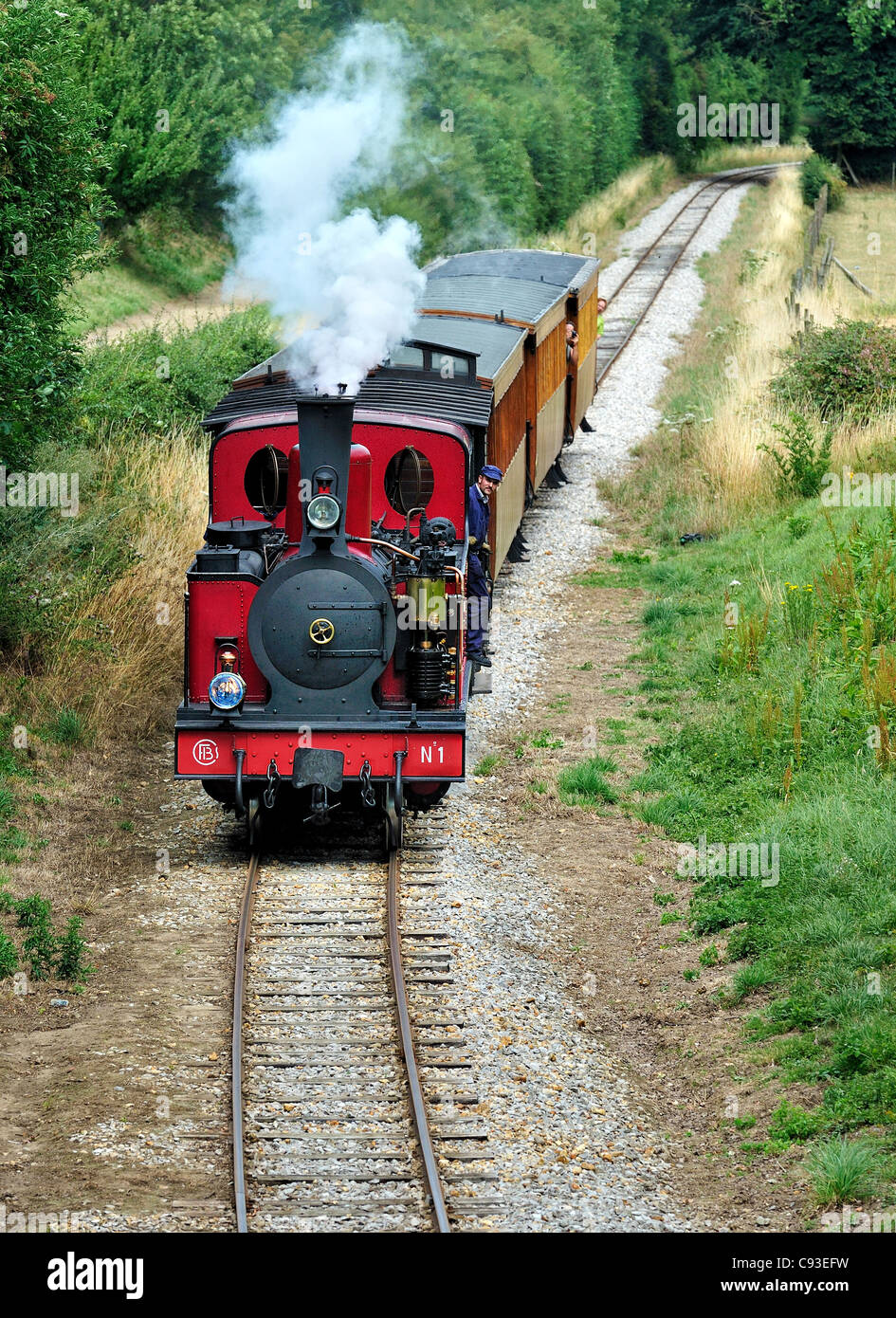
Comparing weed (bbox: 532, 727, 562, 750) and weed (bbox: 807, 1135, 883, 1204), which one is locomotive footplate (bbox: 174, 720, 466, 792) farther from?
weed (bbox: 807, 1135, 883, 1204)

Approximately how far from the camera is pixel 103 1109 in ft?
21.9

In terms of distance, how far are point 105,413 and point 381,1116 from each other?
9.81m

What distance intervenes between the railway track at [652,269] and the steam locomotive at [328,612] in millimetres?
16207

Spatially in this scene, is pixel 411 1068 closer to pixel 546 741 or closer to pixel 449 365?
pixel 546 741

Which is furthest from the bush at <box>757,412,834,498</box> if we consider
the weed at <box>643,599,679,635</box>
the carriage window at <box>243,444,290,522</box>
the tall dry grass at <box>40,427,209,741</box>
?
the carriage window at <box>243,444,290,522</box>

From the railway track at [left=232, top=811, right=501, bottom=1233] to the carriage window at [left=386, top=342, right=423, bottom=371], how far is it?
15.0 feet

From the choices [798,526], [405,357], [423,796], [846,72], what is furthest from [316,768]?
[846,72]

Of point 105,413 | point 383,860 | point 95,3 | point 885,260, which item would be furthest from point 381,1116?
point 885,260

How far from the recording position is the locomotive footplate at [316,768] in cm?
930

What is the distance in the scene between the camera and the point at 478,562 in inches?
456

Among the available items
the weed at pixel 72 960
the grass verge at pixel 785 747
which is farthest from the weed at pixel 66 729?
the grass verge at pixel 785 747

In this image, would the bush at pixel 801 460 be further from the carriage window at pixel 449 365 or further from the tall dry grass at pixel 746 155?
the tall dry grass at pixel 746 155

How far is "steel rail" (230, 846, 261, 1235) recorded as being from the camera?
5.93 meters

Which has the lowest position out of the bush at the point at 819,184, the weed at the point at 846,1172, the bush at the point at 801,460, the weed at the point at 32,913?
the weed at the point at 846,1172
